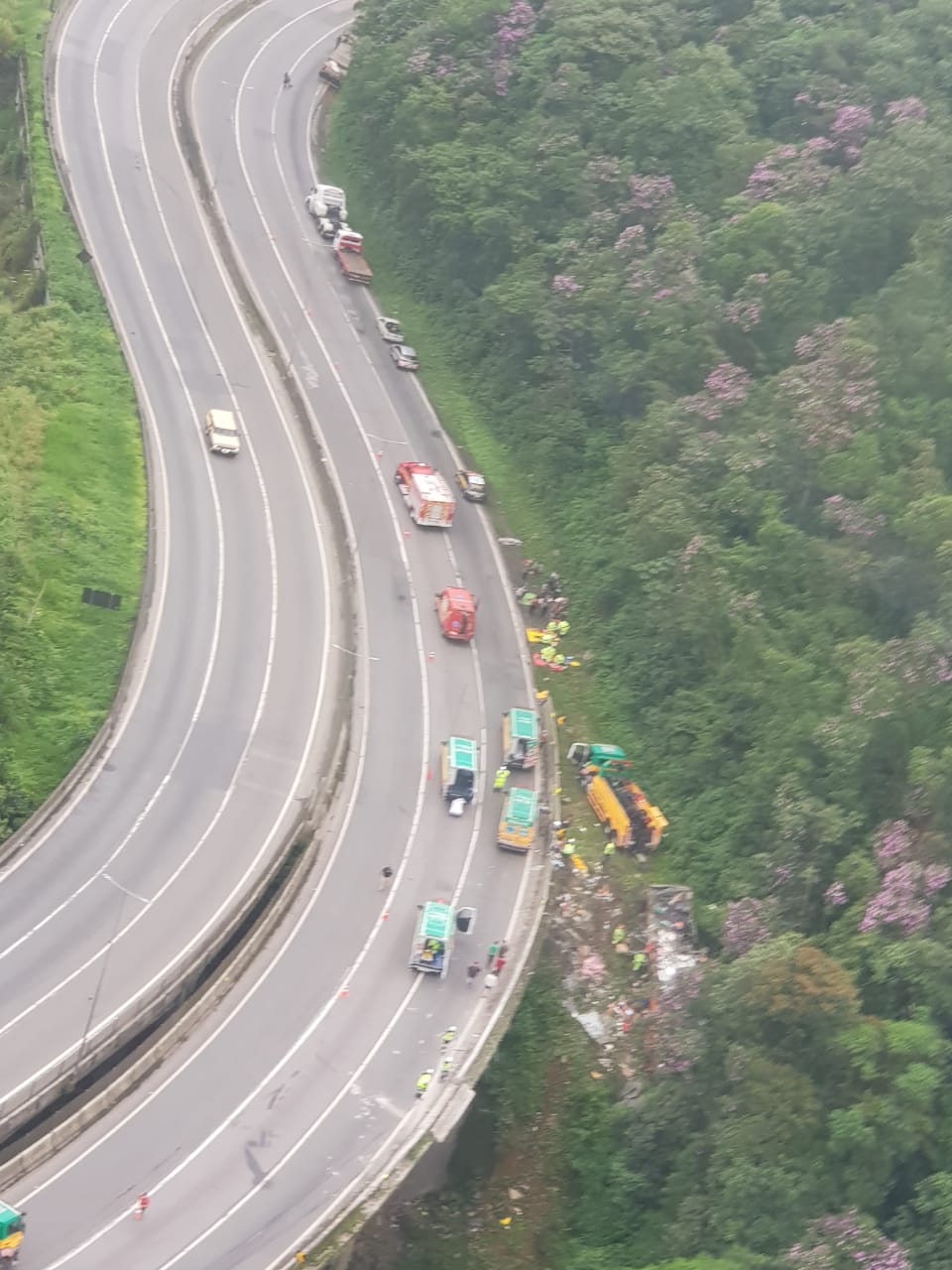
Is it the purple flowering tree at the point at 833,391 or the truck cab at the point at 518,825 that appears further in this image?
the purple flowering tree at the point at 833,391

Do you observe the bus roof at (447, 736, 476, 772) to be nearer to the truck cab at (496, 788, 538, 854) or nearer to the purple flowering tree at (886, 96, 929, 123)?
the truck cab at (496, 788, 538, 854)

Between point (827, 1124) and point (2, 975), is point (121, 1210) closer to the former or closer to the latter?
point (2, 975)

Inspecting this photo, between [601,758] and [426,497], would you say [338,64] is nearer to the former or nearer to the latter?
[426,497]

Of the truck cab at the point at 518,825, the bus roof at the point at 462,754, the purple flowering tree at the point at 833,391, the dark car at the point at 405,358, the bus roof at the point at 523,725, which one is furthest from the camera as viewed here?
the dark car at the point at 405,358

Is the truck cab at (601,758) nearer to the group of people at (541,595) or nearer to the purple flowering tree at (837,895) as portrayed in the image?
the group of people at (541,595)

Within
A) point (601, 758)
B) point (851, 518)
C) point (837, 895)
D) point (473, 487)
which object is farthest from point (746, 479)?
point (837, 895)

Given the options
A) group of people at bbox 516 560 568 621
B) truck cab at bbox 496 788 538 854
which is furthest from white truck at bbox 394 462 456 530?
truck cab at bbox 496 788 538 854

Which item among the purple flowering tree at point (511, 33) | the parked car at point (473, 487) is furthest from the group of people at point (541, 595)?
the purple flowering tree at point (511, 33)
